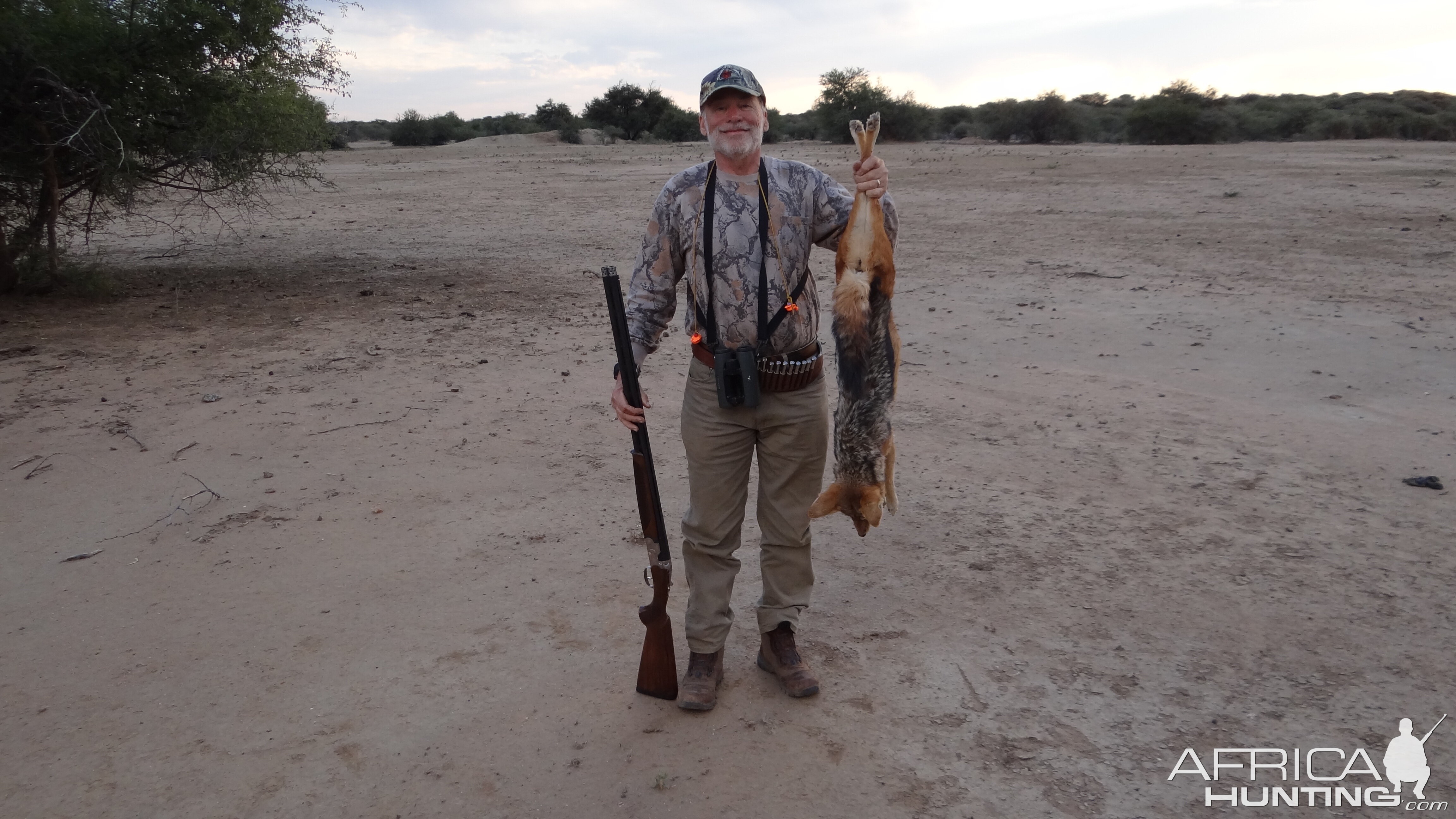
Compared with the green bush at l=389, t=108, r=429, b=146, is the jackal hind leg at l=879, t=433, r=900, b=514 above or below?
below

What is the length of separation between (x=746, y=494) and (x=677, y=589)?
Result: 3.04 feet

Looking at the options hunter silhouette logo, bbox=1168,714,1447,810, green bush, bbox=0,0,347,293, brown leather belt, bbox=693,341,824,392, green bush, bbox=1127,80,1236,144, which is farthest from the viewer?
green bush, bbox=1127,80,1236,144

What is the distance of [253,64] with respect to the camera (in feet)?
30.4

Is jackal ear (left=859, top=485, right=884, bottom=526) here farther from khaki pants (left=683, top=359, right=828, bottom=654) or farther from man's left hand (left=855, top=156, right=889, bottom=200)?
man's left hand (left=855, top=156, right=889, bottom=200)

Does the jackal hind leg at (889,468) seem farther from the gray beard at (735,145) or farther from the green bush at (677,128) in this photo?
the green bush at (677,128)

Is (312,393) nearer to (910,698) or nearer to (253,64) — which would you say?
(253,64)

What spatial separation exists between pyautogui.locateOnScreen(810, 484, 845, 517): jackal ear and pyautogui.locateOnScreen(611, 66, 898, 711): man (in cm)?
25

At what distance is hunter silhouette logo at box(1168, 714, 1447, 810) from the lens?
2.79 m

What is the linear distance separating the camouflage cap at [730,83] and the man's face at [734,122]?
0.7 inches

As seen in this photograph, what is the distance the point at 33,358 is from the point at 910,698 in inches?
295

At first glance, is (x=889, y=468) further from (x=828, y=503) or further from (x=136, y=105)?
(x=136, y=105)

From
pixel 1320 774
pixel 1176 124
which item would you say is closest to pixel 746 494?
pixel 1320 774

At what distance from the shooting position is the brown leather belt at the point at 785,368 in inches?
125

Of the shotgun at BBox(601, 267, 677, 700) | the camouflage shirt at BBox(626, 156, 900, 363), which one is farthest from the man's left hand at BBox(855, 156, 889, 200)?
the shotgun at BBox(601, 267, 677, 700)
